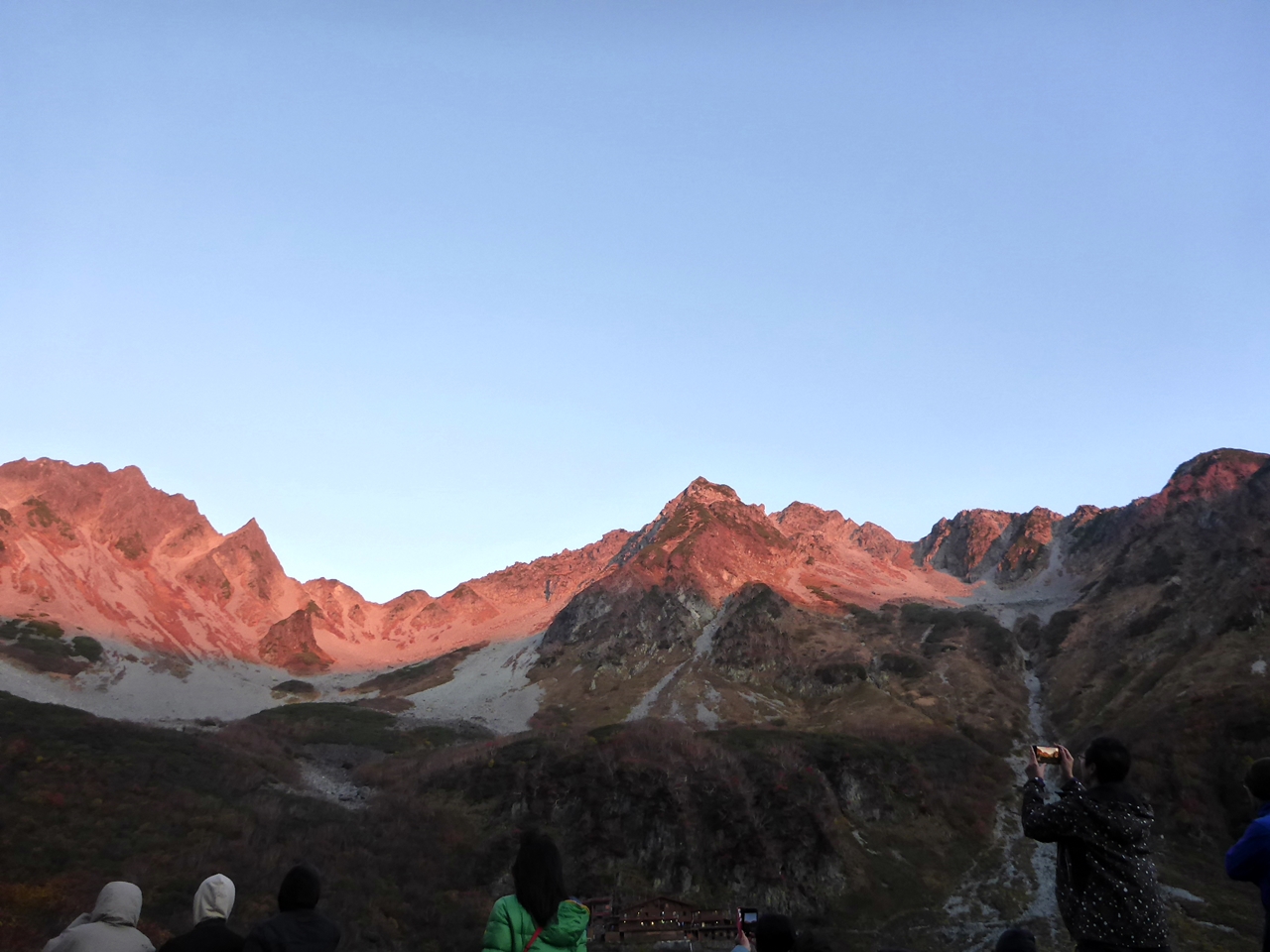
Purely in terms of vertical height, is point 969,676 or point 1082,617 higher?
point 1082,617

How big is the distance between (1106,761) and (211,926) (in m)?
9.79

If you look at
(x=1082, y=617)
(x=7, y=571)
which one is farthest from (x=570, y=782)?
(x=7, y=571)

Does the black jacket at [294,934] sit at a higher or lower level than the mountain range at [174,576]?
lower

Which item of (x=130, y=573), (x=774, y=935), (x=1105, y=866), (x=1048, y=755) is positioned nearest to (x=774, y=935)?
(x=774, y=935)

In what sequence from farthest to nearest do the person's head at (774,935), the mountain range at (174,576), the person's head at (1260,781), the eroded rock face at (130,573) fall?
the mountain range at (174,576) < the eroded rock face at (130,573) < the person's head at (774,935) < the person's head at (1260,781)

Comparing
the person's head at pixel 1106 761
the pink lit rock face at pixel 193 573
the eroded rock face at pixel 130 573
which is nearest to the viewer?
the person's head at pixel 1106 761

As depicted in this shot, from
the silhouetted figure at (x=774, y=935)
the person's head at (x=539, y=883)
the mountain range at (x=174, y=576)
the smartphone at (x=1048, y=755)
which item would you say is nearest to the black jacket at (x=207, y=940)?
the person's head at (x=539, y=883)

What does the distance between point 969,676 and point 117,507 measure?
Answer: 18599 centimetres

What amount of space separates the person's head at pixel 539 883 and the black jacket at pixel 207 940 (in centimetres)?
318

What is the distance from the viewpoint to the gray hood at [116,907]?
877 cm

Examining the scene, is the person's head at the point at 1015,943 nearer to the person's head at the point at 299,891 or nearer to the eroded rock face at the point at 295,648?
the person's head at the point at 299,891

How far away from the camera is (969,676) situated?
113625 mm

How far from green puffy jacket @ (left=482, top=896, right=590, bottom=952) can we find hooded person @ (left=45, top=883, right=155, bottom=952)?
164 inches

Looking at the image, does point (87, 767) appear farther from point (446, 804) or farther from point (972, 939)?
point (972, 939)
